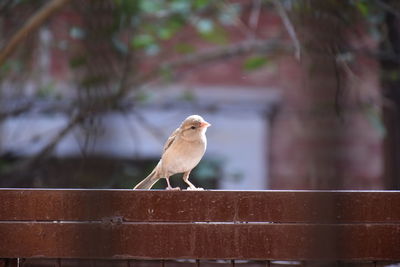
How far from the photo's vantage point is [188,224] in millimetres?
1988

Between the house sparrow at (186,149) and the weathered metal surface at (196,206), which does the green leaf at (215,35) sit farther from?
the weathered metal surface at (196,206)

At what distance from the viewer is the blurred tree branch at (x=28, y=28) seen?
369cm

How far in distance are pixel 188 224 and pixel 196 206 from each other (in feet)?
0.20

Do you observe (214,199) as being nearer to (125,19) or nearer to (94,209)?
(94,209)

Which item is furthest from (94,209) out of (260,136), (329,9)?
(260,136)

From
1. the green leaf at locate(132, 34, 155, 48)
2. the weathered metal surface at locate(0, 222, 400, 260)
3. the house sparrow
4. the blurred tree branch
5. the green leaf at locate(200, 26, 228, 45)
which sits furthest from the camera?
the green leaf at locate(200, 26, 228, 45)

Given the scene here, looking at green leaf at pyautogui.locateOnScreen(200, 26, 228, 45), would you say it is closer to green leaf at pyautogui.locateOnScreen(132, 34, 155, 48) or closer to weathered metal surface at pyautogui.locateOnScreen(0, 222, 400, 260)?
green leaf at pyautogui.locateOnScreen(132, 34, 155, 48)

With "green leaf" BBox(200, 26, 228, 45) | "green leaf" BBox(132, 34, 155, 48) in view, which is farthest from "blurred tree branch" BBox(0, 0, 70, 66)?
"green leaf" BBox(200, 26, 228, 45)

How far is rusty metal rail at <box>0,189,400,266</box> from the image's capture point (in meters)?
1.96

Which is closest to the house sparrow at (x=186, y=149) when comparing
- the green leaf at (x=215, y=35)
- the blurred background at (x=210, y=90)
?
the blurred background at (x=210, y=90)

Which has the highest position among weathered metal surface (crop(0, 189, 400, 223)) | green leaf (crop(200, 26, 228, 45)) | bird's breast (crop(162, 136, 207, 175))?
green leaf (crop(200, 26, 228, 45))

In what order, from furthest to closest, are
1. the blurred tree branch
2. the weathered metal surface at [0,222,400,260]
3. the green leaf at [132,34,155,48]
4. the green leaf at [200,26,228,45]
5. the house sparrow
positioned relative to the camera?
the green leaf at [200,26,228,45] → the green leaf at [132,34,155,48] → the blurred tree branch → the house sparrow → the weathered metal surface at [0,222,400,260]

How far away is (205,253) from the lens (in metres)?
1.98

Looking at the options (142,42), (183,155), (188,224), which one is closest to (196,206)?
(188,224)
